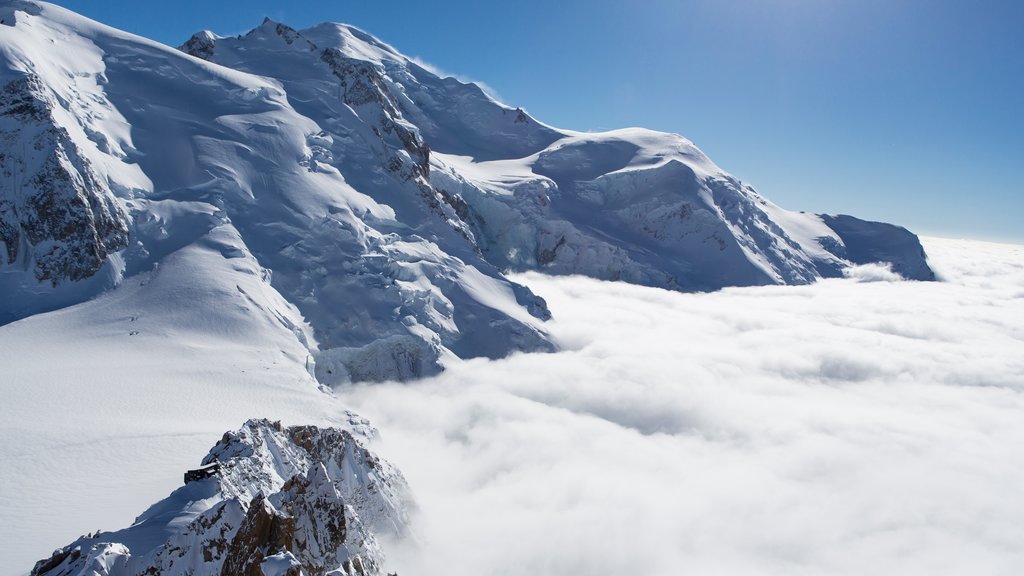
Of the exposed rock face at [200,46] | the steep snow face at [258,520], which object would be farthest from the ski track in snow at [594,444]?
the exposed rock face at [200,46]

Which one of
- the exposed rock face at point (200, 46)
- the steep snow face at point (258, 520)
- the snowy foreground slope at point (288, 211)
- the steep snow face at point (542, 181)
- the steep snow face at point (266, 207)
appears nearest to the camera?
the steep snow face at point (258, 520)

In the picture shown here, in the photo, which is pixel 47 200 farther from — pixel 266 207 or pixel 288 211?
pixel 288 211

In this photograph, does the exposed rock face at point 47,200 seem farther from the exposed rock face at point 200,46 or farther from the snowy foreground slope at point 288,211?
the exposed rock face at point 200,46

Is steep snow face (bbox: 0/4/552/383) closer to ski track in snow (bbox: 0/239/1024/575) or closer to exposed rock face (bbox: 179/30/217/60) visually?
ski track in snow (bbox: 0/239/1024/575)

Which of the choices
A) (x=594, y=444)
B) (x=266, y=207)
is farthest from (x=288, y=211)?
(x=594, y=444)

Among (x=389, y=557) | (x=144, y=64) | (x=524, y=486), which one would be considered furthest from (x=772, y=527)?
(x=144, y=64)

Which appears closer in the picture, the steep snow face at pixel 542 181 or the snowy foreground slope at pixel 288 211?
the snowy foreground slope at pixel 288 211

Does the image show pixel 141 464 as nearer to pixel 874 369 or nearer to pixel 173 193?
pixel 173 193
